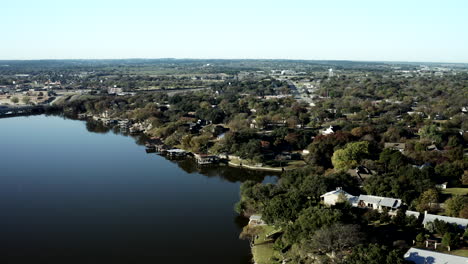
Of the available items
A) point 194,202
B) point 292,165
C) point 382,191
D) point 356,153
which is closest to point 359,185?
point 382,191

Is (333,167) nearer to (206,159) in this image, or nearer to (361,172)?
(361,172)

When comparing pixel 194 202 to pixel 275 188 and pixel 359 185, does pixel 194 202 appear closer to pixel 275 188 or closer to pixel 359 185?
pixel 275 188

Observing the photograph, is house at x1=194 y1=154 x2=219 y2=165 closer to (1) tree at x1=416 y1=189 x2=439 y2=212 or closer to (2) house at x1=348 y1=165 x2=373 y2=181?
(2) house at x1=348 y1=165 x2=373 y2=181

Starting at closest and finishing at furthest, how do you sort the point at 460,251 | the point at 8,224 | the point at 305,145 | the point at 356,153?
the point at 460,251
the point at 8,224
the point at 356,153
the point at 305,145

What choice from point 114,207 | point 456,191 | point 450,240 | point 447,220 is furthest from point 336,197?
point 114,207

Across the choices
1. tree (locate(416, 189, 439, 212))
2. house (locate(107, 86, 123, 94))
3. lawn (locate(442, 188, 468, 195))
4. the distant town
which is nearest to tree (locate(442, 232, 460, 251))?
the distant town

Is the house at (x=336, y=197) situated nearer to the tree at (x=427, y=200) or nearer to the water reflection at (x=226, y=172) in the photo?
the tree at (x=427, y=200)
